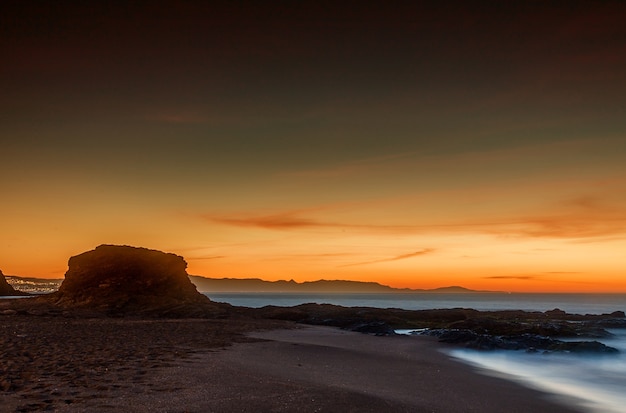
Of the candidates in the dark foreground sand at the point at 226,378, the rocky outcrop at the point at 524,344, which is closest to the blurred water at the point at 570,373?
the rocky outcrop at the point at 524,344

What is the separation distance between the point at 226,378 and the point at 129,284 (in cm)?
3811

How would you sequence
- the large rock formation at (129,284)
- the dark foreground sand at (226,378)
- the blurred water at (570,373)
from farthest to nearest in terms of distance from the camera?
1. the large rock formation at (129,284)
2. the blurred water at (570,373)
3. the dark foreground sand at (226,378)

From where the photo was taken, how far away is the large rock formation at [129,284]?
4429 cm

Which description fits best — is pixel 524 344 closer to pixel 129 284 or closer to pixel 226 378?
pixel 226 378

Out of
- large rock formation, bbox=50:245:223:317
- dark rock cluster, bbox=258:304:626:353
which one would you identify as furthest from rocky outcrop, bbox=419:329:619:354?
large rock formation, bbox=50:245:223:317

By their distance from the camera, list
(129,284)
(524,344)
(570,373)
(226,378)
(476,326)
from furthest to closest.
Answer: (129,284)
(476,326)
(524,344)
(570,373)
(226,378)

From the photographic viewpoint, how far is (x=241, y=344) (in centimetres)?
2355

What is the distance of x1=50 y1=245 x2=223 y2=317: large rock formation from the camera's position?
145 feet

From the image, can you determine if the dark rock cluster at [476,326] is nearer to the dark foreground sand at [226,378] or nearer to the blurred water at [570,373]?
the blurred water at [570,373]

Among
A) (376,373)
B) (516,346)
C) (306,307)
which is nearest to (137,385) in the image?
(376,373)

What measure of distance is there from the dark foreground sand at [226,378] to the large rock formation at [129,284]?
1999 centimetres

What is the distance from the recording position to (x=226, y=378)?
1364cm

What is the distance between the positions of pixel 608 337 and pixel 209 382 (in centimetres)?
3803

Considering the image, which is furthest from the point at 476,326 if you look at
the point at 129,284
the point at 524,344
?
the point at 129,284
